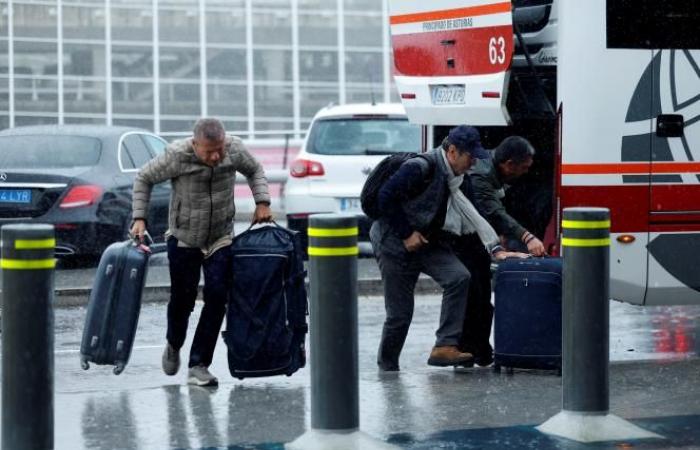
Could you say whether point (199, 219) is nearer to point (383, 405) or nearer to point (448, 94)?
point (383, 405)

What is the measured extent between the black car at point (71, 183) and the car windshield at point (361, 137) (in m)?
1.83

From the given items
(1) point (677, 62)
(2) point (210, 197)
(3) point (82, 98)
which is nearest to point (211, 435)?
(2) point (210, 197)

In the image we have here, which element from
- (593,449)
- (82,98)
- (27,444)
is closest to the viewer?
(27,444)

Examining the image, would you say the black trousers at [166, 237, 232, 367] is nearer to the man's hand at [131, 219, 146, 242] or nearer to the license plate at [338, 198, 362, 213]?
the man's hand at [131, 219, 146, 242]

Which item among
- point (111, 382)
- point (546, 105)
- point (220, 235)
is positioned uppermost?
point (546, 105)

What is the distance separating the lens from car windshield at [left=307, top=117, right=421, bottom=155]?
16.0 metres

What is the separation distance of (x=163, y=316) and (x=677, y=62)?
5111 mm

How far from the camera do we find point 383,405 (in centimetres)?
820

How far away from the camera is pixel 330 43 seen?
3519 cm

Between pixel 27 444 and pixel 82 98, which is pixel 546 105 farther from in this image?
pixel 82 98

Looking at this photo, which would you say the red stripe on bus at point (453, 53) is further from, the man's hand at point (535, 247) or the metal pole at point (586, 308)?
the metal pole at point (586, 308)

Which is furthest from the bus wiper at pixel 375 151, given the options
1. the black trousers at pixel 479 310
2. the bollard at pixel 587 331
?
the bollard at pixel 587 331

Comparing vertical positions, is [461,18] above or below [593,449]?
above

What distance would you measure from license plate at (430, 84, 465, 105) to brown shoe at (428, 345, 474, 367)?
70.5 inches
